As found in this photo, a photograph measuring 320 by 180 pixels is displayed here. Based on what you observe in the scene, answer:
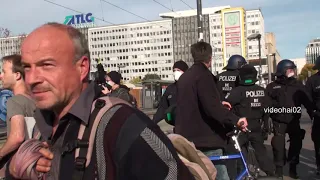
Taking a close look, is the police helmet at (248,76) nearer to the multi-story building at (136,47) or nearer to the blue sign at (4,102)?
Answer: the blue sign at (4,102)

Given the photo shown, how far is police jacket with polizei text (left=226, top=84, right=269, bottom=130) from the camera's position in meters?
6.25

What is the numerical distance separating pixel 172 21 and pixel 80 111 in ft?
269

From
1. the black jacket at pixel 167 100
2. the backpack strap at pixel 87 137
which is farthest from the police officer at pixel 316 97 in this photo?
the backpack strap at pixel 87 137

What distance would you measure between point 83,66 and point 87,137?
1.04ft

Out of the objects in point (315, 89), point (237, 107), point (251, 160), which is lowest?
point (251, 160)

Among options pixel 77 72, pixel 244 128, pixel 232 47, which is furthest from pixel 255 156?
pixel 232 47

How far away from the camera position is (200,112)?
444cm

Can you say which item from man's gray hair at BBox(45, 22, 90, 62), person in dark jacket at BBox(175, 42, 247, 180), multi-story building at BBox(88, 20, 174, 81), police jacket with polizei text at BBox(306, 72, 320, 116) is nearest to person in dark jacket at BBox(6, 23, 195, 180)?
man's gray hair at BBox(45, 22, 90, 62)

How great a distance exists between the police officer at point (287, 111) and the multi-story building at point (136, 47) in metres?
78.2

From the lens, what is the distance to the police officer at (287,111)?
727cm

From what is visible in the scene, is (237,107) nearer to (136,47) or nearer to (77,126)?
(77,126)

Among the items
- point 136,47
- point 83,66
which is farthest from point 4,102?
point 136,47

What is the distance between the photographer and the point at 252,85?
20.8ft

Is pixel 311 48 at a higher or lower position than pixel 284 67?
higher
